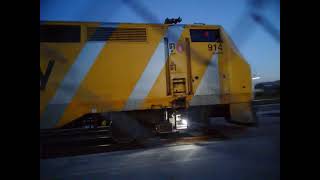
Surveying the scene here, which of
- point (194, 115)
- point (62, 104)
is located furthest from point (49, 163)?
point (194, 115)

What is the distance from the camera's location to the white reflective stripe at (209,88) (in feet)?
23.3

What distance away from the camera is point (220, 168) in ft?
15.5

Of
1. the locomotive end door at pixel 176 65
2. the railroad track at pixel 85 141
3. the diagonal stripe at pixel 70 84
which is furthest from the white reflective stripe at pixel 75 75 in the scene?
the locomotive end door at pixel 176 65

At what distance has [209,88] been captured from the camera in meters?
7.21

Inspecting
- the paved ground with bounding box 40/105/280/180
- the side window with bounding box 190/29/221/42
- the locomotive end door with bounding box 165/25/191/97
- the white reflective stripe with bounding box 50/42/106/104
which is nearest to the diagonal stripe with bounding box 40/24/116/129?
the white reflective stripe with bounding box 50/42/106/104

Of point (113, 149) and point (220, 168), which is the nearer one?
point (220, 168)

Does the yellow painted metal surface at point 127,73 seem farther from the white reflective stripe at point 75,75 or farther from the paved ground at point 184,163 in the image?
the paved ground at point 184,163

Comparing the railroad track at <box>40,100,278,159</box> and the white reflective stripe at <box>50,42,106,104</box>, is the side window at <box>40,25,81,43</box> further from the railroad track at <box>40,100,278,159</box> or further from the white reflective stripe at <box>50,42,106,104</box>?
the railroad track at <box>40,100,278,159</box>

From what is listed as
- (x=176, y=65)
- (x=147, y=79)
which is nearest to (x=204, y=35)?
(x=176, y=65)

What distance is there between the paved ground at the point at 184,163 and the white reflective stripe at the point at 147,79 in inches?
39.0
